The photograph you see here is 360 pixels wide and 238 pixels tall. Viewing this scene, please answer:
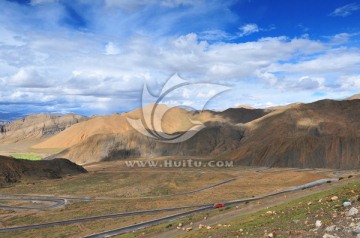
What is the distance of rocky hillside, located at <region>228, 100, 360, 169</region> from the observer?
133250 millimetres

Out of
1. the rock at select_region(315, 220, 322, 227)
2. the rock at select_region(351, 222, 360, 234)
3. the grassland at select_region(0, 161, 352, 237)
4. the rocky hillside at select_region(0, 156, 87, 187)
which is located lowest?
the grassland at select_region(0, 161, 352, 237)

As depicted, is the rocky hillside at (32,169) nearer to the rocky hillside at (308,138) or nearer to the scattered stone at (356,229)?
the rocky hillside at (308,138)

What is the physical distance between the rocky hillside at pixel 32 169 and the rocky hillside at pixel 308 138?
216 feet

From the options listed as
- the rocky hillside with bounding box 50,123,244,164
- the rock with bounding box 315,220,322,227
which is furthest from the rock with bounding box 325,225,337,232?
the rocky hillside with bounding box 50,123,244,164

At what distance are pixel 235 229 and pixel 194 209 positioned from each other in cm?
3094

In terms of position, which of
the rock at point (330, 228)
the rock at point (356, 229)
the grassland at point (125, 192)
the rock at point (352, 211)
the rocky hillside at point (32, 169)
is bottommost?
the grassland at point (125, 192)

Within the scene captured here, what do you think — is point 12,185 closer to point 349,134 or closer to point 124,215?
point 124,215

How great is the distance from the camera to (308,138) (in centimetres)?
14175

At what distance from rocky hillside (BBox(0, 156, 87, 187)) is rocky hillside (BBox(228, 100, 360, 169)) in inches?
2588

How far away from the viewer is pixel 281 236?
1989 centimetres

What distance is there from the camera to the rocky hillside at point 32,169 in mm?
106206

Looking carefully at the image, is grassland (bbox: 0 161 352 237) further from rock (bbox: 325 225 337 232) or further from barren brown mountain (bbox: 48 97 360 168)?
barren brown mountain (bbox: 48 97 360 168)

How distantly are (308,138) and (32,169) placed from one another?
99948 mm

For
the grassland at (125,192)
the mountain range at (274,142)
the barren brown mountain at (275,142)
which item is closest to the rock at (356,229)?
the grassland at (125,192)
